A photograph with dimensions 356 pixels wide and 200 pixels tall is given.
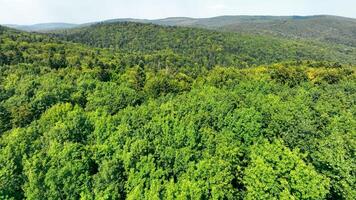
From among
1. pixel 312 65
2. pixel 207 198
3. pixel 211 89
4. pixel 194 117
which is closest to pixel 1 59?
pixel 211 89

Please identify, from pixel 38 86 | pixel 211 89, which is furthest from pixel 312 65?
pixel 38 86

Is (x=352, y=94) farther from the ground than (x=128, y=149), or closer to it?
closer to it

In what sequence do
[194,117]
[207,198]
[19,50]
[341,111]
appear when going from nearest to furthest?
[207,198] < [194,117] < [341,111] < [19,50]

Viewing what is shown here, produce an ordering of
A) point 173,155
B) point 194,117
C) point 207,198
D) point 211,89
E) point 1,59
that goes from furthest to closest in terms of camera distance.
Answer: point 1,59 → point 211,89 → point 194,117 → point 173,155 → point 207,198

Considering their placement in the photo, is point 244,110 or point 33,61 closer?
point 244,110

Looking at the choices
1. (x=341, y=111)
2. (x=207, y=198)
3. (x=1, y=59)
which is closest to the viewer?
(x=207, y=198)

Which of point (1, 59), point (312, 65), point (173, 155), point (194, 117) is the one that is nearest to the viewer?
point (173, 155)

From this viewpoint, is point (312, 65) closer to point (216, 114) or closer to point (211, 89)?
point (211, 89)

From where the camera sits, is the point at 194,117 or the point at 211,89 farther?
the point at 211,89

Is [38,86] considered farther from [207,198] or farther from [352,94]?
[352,94]
